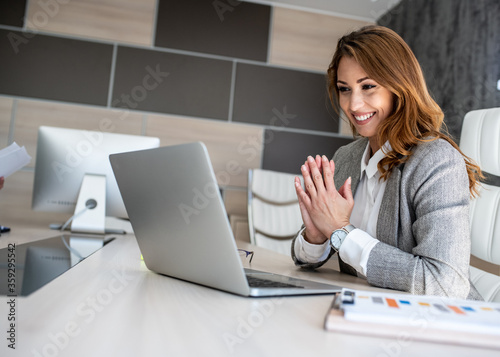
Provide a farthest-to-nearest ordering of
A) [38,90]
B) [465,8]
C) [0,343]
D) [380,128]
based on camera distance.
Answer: [38,90], [465,8], [380,128], [0,343]

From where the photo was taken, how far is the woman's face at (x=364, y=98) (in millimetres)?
1438

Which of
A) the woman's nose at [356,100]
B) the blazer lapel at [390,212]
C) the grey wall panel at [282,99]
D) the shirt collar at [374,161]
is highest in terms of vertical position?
the grey wall panel at [282,99]

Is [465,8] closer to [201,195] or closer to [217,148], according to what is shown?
[217,148]

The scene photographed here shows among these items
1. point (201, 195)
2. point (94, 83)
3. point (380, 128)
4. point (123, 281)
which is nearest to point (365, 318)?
point (201, 195)

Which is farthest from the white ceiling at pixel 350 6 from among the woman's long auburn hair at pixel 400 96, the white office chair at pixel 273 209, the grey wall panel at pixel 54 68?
the woman's long auburn hair at pixel 400 96

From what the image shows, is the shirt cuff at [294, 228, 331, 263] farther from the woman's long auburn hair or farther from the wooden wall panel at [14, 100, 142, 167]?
the wooden wall panel at [14, 100, 142, 167]

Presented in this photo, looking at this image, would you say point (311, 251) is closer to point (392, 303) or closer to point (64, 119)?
point (392, 303)

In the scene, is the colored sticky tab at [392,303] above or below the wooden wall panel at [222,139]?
below

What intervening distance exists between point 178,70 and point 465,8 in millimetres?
2155

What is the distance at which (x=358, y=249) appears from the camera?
1101mm

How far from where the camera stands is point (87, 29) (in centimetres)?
362

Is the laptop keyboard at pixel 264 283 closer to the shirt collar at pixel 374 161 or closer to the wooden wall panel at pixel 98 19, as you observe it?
the shirt collar at pixel 374 161

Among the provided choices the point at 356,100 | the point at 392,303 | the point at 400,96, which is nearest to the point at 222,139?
the point at 356,100

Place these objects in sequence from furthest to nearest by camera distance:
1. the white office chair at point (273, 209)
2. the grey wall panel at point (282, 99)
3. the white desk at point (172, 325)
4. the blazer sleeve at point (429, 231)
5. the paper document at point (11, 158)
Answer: the grey wall panel at point (282, 99)
the white office chair at point (273, 209)
the paper document at point (11, 158)
the blazer sleeve at point (429, 231)
the white desk at point (172, 325)
